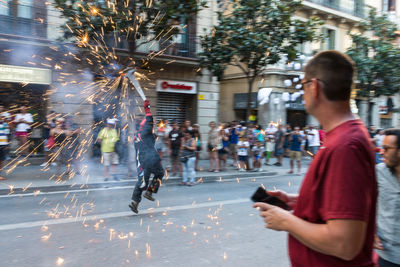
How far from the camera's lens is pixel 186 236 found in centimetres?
468

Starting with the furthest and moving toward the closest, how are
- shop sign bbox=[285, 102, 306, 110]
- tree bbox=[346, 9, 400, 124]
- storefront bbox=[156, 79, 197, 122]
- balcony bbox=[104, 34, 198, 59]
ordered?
shop sign bbox=[285, 102, 306, 110] → tree bbox=[346, 9, 400, 124] → storefront bbox=[156, 79, 197, 122] → balcony bbox=[104, 34, 198, 59]

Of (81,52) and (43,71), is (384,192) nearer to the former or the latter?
(81,52)

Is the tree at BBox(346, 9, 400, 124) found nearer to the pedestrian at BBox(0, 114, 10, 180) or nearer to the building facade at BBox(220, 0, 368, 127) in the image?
the building facade at BBox(220, 0, 368, 127)

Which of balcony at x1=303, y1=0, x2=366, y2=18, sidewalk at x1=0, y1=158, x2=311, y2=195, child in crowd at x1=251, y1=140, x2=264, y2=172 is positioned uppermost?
balcony at x1=303, y1=0, x2=366, y2=18

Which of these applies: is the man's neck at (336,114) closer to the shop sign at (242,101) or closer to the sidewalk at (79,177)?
the sidewalk at (79,177)

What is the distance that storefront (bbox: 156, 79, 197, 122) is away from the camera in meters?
14.6

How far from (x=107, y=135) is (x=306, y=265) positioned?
8.44 m

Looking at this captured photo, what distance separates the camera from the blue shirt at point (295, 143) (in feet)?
37.2

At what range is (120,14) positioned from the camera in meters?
9.34

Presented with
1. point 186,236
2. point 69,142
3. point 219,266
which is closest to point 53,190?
point 69,142

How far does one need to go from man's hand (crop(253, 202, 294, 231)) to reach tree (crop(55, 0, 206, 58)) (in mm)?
8609

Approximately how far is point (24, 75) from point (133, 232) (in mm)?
8650

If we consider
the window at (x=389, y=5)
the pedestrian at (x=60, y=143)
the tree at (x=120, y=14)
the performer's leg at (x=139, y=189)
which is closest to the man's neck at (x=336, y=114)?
the performer's leg at (x=139, y=189)

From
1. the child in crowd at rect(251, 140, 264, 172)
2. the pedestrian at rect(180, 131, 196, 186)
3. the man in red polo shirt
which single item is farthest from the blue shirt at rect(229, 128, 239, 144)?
the man in red polo shirt
